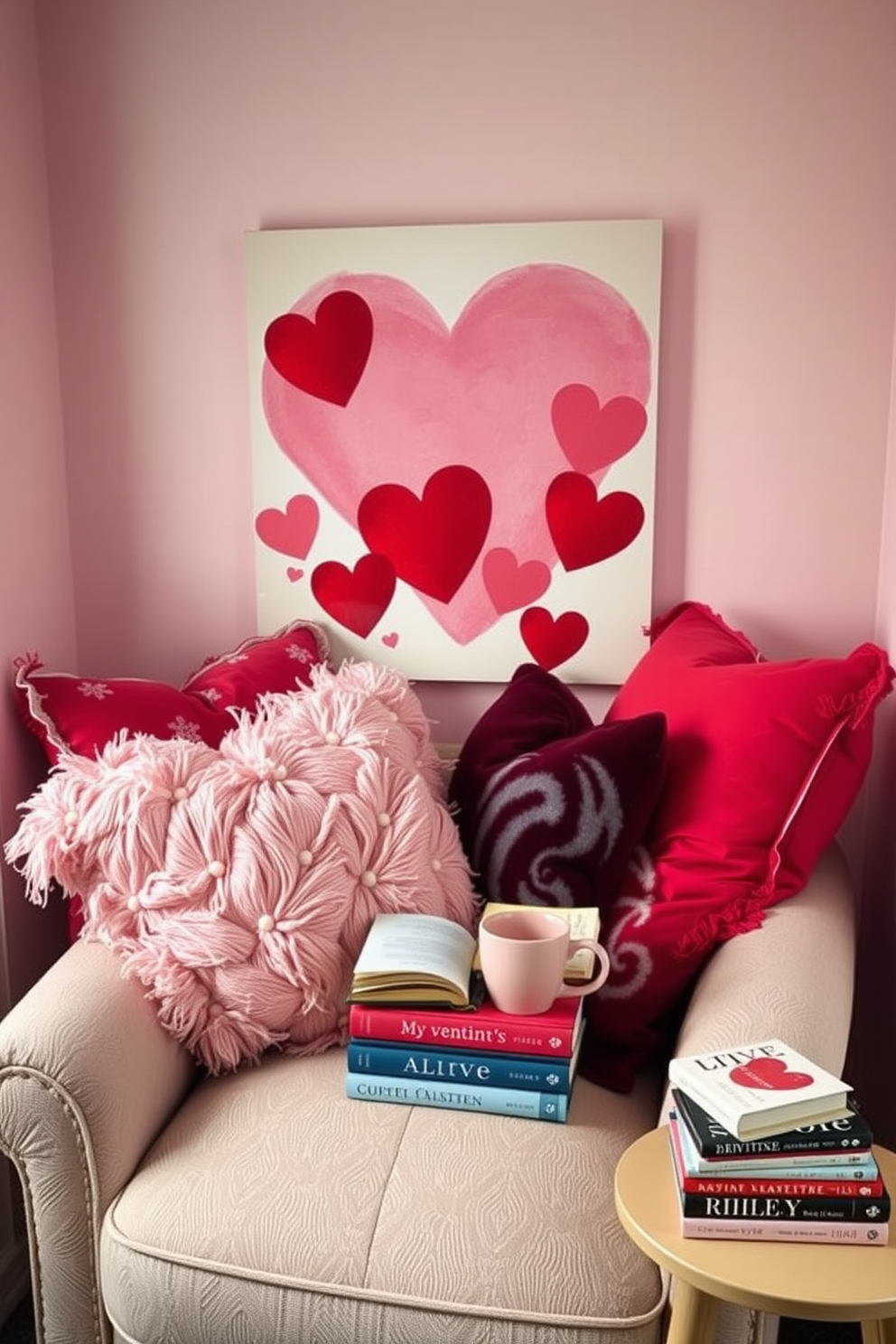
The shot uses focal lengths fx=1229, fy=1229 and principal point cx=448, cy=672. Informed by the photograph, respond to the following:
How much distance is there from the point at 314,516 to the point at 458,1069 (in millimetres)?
1051

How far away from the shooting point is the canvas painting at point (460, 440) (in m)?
2.07

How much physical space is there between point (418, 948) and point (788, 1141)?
0.55 metres

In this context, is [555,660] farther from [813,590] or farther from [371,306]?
[371,306]

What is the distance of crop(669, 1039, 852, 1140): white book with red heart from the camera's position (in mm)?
1215

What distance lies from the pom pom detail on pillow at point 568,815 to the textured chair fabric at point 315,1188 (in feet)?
0.69

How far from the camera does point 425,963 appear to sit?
1.57m

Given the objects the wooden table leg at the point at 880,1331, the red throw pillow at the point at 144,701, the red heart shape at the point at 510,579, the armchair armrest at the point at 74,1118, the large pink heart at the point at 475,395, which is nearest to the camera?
the wooden table leg at the point at 880,1331

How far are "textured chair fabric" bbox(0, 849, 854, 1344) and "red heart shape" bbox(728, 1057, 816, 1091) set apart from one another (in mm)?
146

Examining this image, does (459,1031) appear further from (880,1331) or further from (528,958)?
(880,1331)

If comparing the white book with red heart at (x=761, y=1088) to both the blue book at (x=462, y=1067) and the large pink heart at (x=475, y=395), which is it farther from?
the large pink heart at (x=475, y=395)

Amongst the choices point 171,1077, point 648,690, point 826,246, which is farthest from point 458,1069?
point 826,246

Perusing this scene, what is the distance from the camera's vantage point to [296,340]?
2.15 m

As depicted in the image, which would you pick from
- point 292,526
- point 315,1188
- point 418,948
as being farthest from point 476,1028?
point 292,526

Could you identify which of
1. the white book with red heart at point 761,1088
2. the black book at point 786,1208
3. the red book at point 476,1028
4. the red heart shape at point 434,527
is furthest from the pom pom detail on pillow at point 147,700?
the black book at point 786,1208
